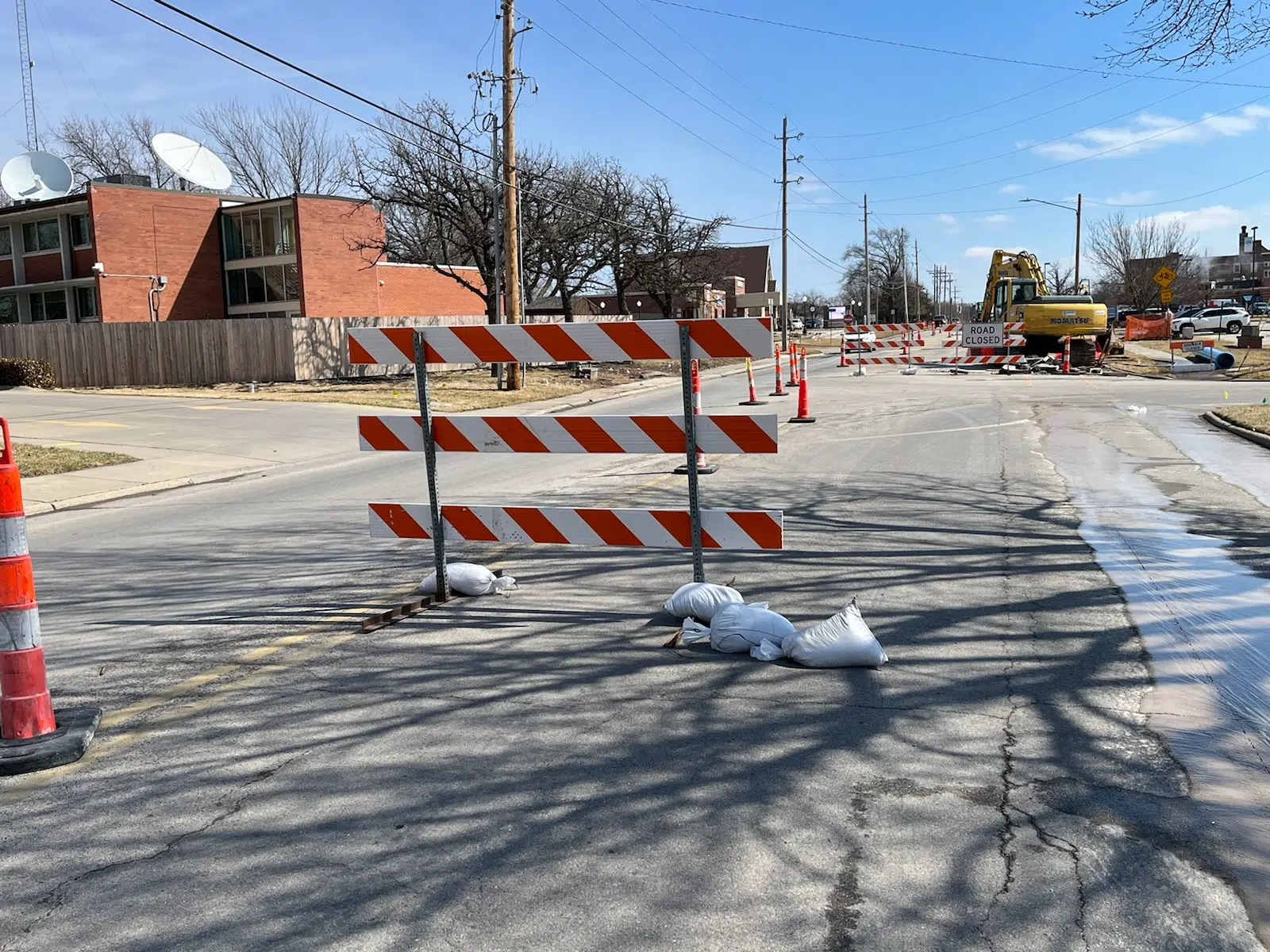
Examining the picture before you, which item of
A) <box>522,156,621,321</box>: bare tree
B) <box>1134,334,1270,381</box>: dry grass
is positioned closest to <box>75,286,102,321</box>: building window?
<box>522,156,621,321</box>: bare tree

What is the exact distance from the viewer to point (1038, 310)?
34.6 m

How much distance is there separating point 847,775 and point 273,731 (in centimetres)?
257

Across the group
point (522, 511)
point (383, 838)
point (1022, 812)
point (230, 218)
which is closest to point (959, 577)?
point (522, 511)

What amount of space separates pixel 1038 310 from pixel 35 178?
40979 mm

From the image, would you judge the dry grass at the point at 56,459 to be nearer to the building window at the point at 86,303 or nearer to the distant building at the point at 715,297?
the building window at the point at 86,303

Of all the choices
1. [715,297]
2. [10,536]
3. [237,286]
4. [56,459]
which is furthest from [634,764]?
[715,297]

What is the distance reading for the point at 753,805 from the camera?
3850 mm

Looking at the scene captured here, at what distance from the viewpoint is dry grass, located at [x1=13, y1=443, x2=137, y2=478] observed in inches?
560

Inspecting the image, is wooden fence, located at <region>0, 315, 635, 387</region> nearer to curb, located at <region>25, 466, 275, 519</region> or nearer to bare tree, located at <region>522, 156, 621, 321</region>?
bare tree, located at <region>522, 156, 621, 321</region>

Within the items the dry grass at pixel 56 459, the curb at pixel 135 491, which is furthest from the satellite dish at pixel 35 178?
the curb at pixel 135 491

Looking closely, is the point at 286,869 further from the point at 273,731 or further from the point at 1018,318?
the point at 1018,318

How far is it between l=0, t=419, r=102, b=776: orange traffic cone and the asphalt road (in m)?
0.22

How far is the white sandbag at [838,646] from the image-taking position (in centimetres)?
538

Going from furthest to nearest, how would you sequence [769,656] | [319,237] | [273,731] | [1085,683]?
[319,237] < [769,656] < [1085,683] < [273,731]
